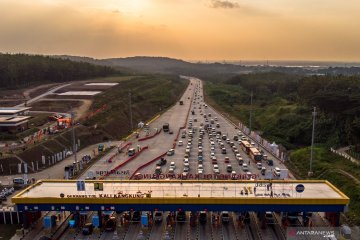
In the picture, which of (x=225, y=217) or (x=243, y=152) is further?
(x=243, y=152)

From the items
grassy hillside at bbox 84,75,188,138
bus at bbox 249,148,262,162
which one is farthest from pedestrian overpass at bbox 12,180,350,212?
grassy hillside at bbox 84,75,188,138

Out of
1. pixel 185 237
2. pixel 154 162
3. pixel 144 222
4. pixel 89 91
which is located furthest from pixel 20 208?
pixel 89 91

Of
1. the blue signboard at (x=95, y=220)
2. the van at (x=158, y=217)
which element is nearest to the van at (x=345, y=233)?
the van at (x=158, y=217)

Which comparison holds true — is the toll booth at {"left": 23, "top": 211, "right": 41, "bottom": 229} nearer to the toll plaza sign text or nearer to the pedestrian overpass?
the pedestrian overpass

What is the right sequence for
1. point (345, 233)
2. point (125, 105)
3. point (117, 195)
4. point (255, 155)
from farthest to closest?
point (125, 105) < point (255, 155) < point (117, 195) < point (345, 233)

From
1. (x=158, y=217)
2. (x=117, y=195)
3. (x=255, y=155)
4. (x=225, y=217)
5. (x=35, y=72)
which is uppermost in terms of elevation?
(x=35, y=72)

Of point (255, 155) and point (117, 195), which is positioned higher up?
point (117, 195)

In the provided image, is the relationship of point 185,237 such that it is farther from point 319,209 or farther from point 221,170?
point 221,170

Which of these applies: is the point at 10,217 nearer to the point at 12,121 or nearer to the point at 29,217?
the point at 29,217

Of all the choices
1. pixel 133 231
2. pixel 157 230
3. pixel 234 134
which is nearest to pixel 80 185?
pixel 133 231
